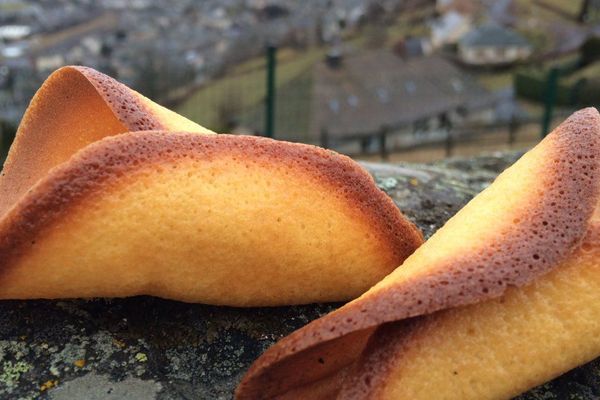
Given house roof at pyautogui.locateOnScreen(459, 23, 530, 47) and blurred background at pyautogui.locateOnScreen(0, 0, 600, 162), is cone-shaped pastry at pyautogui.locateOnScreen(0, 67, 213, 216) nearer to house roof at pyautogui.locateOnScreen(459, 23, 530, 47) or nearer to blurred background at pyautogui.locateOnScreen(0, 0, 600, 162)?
blurred background at pyautogui.locateOnScreen(0, 0, 600, 162)

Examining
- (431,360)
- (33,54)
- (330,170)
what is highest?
(330,170)

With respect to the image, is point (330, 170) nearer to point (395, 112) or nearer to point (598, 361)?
point (598, 361)

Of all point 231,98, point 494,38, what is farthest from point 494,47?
point 231,98

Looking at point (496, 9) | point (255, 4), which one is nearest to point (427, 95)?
point (496, 9)

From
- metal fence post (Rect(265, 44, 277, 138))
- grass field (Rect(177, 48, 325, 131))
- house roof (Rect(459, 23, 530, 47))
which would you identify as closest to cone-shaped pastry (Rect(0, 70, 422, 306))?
metal fence post (Rect(265, 44, 277, 138))

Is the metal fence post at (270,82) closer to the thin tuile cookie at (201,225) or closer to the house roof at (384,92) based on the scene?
the thin tuile cookie at (201,225)

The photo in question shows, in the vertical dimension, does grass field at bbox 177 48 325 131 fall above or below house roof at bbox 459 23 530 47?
above

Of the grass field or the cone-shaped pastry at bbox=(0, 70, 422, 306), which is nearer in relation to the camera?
the cone-shaped pastry at bbox=(0, 70, 422, 306)
